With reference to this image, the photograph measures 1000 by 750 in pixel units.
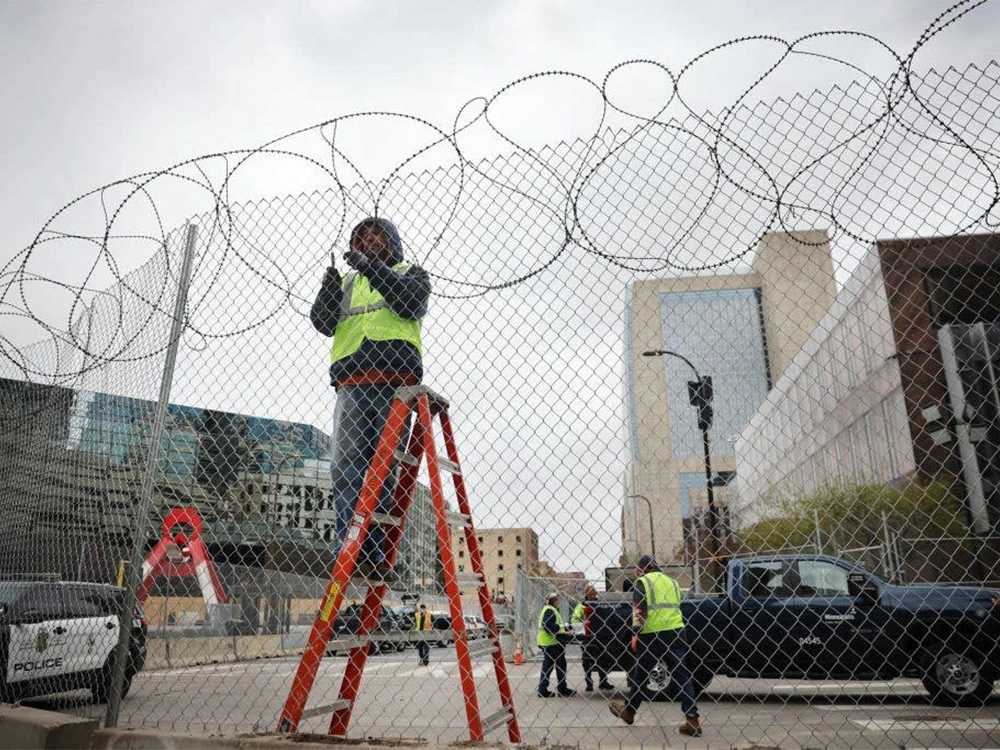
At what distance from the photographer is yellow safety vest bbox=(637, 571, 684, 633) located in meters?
6.88

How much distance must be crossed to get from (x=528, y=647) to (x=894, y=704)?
1182 cm

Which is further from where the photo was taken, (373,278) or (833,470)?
(833,470)

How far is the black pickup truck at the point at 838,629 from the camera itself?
24.4 ft

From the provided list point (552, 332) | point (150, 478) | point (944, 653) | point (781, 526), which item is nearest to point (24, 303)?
point (150, 478)

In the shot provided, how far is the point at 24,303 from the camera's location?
571cm

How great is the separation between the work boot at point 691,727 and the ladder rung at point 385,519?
12.0 ft

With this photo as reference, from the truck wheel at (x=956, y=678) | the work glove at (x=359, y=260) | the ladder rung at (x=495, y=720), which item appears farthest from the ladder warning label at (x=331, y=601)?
the truck wheel at (x=956, y=678)

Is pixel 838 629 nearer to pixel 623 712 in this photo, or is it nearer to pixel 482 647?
pixel 623 712

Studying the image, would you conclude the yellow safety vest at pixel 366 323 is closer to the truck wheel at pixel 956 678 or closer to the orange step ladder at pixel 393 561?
the orange step ladder at pixel 393 561

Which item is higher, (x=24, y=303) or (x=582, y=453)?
(x=24, y=303)

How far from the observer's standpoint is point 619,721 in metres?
7.23

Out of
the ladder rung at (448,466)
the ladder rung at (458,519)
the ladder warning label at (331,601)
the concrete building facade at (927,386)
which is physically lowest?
the ladder warning label at (331,601)

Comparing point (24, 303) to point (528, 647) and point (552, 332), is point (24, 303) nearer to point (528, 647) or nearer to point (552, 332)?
point (552, 332)

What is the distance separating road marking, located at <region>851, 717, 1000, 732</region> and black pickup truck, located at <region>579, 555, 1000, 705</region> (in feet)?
2.67
